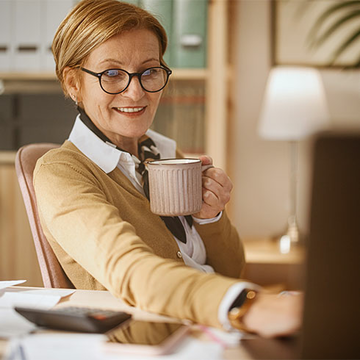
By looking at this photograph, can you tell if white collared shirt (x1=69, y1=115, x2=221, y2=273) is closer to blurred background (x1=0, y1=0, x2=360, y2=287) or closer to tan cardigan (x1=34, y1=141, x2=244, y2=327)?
tan cardigan (x1=34, y1=141, x2=244, y2=327)

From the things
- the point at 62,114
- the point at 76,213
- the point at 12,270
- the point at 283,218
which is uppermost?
the point at 62,114

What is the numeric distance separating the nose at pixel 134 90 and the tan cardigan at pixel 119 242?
0.53ft

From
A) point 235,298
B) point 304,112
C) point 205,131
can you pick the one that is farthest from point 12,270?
point 235,298

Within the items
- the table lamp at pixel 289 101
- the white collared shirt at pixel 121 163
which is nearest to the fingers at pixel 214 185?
the white collared shirt at pixel 121 163

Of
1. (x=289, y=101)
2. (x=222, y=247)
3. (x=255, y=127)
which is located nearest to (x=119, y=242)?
(x=222, y=247)

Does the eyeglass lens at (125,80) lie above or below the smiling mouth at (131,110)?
above

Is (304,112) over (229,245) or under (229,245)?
over

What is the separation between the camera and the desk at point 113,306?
58 centimetres

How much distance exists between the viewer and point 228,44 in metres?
2.38

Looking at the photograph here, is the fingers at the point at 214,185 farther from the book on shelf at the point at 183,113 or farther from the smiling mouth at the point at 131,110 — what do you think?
the book on shelf at the point at 183,113

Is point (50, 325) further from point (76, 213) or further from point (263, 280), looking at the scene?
point (263, 280)

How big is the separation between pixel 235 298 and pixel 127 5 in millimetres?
713

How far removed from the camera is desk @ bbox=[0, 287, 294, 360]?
583 mm

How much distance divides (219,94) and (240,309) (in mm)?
1705
